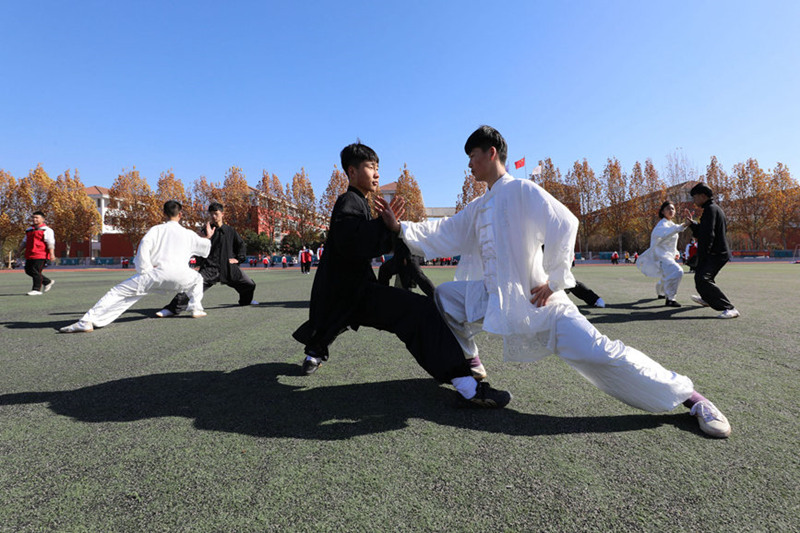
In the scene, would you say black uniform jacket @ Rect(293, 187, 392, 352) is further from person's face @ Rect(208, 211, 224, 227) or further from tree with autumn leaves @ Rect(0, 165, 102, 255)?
tree with autumn leaves @ Rect(0, 165, 102, 255)

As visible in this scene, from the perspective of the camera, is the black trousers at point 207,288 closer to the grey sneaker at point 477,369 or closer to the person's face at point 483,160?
the grey sneaker at point 477,369

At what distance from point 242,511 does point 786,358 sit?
422 centimetres

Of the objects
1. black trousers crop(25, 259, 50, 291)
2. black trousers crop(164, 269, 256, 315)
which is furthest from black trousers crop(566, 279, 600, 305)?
black trousers crop(25, 259, 50, 291)

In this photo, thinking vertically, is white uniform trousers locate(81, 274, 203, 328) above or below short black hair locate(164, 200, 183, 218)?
below

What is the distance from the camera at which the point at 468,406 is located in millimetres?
2367

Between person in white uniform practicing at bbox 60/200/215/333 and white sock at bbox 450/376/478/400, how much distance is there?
4683 mm

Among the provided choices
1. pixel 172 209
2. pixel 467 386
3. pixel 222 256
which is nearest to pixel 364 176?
pixel 467 386

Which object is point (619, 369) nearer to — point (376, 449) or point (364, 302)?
point (376, 449)

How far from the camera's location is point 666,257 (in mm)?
7223

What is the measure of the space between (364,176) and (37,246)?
11.0 m

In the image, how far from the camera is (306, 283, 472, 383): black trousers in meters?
2.46

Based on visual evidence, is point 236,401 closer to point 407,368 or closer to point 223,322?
point 407,368

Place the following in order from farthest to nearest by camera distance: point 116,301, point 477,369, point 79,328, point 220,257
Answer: point 220,257, point 116,301, point 79,328, point 477,369

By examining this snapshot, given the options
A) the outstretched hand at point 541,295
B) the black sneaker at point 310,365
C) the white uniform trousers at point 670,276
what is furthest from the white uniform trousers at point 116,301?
the white uniform trousers at point 670,276
